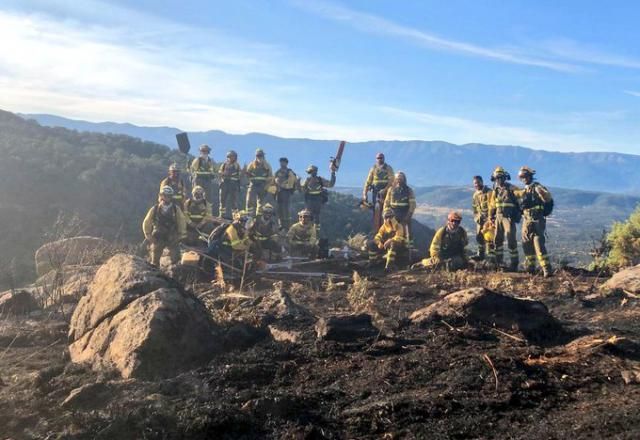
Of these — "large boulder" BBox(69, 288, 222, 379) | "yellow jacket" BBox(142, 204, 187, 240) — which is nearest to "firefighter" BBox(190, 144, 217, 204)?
"yellow jacket" BBox(142, 204, 187, 240)

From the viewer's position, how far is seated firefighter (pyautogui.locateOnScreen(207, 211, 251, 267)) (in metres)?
12.0

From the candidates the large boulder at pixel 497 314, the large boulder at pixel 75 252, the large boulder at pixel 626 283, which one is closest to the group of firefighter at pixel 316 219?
the large boulder at pixel 75 252

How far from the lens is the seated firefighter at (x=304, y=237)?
545 inches

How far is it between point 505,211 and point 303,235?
4.79 metres

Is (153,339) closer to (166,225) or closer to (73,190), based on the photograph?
(166,225)

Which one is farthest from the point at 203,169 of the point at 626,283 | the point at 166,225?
the point at 626,283

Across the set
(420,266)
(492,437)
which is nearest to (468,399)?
(492,437)

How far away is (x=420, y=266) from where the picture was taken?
40.5ft

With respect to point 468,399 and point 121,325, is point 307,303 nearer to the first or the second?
point 121,325

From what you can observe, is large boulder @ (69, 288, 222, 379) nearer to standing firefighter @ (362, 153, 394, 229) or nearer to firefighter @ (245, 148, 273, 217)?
standing firefighter @ (362, 153, 394, 229)

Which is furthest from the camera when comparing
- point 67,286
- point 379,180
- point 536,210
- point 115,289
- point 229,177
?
point 229,177

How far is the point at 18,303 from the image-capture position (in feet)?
28.7

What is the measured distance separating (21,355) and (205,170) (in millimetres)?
9781

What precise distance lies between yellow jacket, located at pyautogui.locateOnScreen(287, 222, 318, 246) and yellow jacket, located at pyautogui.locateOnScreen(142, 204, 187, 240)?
309 cm
